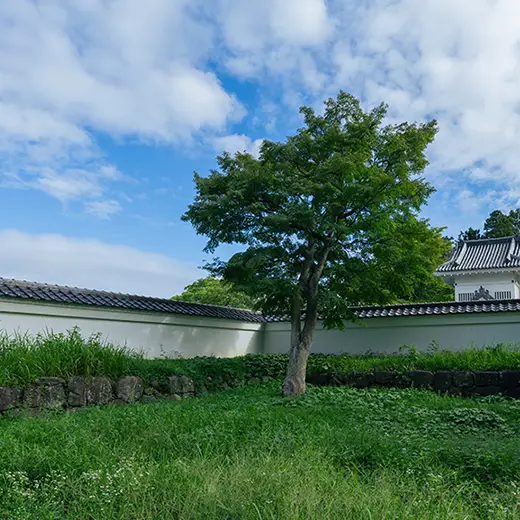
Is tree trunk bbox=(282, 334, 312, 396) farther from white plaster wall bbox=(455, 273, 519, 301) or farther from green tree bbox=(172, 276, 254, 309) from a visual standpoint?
white plaster wall bbox=(455, 273, 519, 301)

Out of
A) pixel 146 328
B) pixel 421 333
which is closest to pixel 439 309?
pixel 421 333

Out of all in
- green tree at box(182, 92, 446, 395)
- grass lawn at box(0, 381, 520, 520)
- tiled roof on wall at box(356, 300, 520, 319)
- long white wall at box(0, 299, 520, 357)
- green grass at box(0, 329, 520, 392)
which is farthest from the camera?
tiled roof on wall at box(356, 300, 520, 319)

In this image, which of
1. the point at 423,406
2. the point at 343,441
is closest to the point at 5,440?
the point at 343,441

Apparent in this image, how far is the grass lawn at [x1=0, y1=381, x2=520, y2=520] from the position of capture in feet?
10.5

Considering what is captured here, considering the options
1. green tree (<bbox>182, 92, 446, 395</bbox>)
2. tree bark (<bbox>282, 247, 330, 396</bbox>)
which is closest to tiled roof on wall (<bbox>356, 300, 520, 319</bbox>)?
green tree (<bbox>182, 92, 446, 395</bbox>)

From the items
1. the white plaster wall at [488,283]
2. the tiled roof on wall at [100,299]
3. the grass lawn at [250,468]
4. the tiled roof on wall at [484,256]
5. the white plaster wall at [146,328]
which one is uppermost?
the tiled roof on wall at [484,256]

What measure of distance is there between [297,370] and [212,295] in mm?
13675

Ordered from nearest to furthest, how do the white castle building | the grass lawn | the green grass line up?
1. the grass lawn
2. the green grass
3. the white castle building

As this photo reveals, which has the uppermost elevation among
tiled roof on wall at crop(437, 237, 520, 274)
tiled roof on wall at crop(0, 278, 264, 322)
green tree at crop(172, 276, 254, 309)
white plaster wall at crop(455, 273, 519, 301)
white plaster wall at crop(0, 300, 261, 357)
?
tiled roof on wall at crop(437, 237, 520, 274)

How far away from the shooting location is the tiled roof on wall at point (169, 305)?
35.1 ft

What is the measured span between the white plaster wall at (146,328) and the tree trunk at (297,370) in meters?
4.30

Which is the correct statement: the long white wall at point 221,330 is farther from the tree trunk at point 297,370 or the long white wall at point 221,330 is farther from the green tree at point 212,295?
the green tree at point 212,295

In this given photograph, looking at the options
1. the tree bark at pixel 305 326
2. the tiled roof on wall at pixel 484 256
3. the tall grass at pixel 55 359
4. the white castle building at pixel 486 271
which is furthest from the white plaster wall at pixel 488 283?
the tall grass at pixel 55 359

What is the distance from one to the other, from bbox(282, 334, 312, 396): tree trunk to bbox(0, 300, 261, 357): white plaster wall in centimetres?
430
